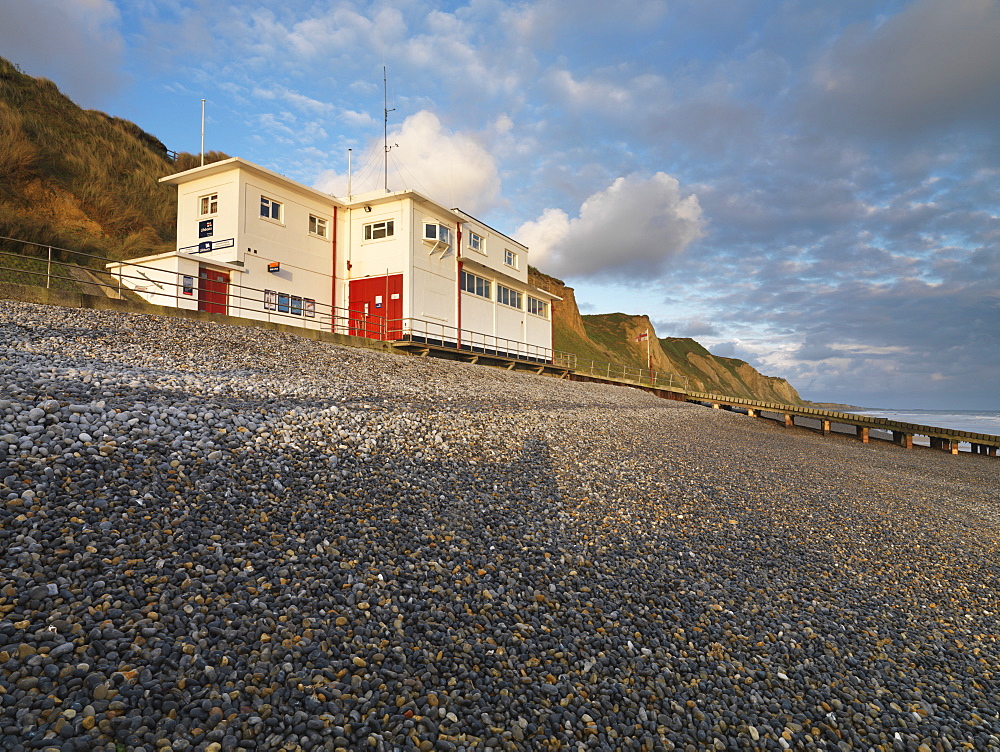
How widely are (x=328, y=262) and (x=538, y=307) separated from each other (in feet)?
45.8

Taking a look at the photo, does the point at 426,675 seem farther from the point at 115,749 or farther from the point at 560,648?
the point at 115,749

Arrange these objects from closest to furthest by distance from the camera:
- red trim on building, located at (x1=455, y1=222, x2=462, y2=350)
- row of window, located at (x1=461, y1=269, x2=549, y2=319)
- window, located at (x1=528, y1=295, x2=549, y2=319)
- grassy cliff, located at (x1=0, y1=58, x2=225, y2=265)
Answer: red trim on building, located at (x1=455, y1=222, x2=462, y2=350) → grassy cliff, located at (x1=0, y1=58, x2=225, y2=265) → row of window, located at (x1=461, y1=269, x2=549, y2=319) → window, located at (x1=528, y1=295, x2=549, y2=319)

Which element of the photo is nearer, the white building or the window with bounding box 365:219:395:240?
the white building

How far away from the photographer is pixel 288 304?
2128 cm

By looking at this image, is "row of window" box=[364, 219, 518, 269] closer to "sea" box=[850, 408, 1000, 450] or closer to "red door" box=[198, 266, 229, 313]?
"red door" box=[198, 266, 229, 313]

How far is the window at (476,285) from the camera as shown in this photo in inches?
1036

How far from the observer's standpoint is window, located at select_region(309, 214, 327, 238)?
22.7 metres

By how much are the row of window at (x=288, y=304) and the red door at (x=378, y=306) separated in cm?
190

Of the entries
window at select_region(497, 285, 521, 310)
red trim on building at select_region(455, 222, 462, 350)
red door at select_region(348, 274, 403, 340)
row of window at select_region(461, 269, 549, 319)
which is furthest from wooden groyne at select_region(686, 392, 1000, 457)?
red door at select_region(348, 274, 403, 340)

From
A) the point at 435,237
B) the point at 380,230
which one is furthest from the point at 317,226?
the point at 435,237

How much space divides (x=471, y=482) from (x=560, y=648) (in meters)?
3.19

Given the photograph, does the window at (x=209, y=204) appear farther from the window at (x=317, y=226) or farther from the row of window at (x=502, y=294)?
the row of window at (x=502, y=294)

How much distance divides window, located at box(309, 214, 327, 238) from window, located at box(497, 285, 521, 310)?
9.79 m

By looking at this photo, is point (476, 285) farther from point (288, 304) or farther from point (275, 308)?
point (275, 308)
